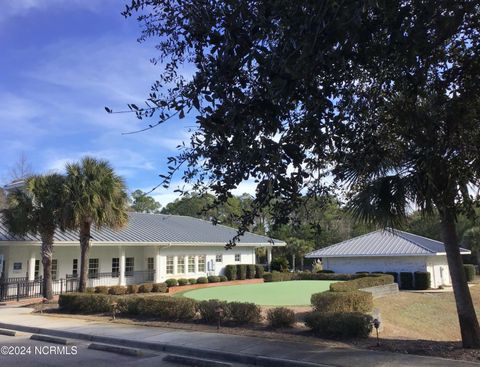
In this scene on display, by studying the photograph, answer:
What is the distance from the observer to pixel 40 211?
22.2 metres

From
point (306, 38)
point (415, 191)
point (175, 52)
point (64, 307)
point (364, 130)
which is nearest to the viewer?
point (306, 38)

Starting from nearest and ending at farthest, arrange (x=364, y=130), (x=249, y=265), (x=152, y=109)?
(x=152, y=109) → (x=364, y=130) → (x=249, y=265)

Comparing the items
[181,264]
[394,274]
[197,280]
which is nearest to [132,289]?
[197,280]

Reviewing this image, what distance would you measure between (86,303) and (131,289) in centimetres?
937

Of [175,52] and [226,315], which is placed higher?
[175,52]

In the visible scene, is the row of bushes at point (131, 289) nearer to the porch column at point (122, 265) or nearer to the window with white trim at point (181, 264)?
the porch column at point (122, 265)

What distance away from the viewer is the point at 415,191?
10.5m

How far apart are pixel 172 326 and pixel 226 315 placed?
1602 mm

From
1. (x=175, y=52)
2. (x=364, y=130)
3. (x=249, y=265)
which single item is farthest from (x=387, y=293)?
(x=175, y=52)

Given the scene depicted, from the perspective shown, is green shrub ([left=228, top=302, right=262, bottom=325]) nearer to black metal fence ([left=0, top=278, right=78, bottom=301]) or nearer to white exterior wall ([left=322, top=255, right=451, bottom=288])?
black metal fence ([left=0, top=278, right=78, bottom=301])

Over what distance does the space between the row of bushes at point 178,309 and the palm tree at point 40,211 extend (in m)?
4.67

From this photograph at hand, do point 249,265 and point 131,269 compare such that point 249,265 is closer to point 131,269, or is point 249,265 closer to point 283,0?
point 131,269

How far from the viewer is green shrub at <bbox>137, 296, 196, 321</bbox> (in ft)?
48.5

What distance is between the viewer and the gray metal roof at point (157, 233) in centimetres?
2770
